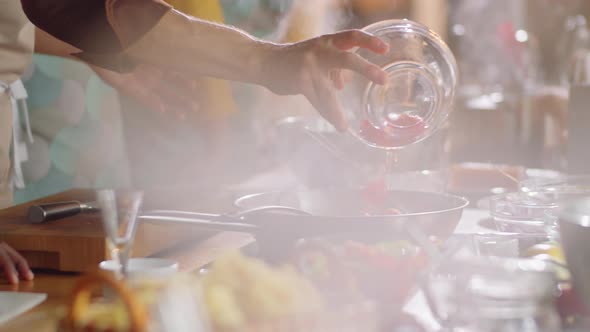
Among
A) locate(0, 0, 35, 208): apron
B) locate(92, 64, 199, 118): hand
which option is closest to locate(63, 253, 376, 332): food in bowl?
locate(92, 64, 199, 118): hand

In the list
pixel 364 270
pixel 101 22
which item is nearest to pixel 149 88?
pixel 101 22

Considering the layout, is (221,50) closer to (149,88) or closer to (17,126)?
(149,88)

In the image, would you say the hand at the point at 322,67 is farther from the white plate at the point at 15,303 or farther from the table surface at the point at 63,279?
the white plate at the point at 15,303

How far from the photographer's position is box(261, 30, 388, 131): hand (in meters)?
1.30

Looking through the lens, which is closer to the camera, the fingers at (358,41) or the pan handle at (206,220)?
the pan handle at (206,220)

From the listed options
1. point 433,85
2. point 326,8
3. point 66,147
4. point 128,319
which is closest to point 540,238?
point 433,85

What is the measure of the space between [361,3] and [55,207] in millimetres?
3423

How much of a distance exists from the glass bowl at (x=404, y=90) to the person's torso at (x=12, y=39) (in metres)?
1.01

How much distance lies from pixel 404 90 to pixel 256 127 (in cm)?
216

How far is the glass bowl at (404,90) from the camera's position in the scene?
4.47 feet

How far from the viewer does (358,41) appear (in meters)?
1.30

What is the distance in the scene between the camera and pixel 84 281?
68 centimetres

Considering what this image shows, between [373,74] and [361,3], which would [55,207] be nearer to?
[373,74]

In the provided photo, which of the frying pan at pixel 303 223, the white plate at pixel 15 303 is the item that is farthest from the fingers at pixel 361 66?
the white plate at pixel 15 303
